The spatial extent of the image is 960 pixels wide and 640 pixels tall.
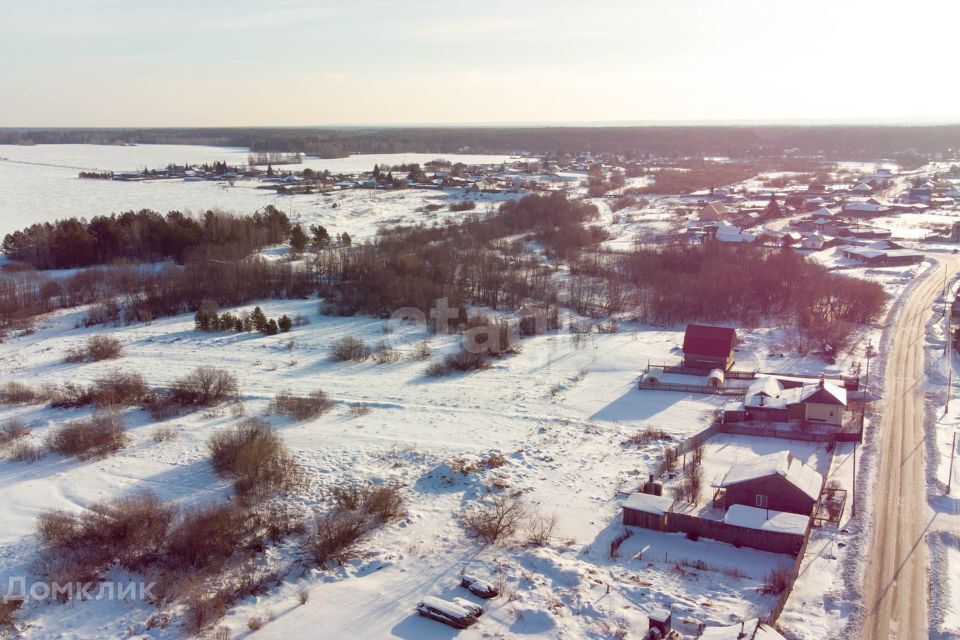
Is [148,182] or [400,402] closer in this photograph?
[400,402]

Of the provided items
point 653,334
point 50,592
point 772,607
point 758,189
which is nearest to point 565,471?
point 772,607

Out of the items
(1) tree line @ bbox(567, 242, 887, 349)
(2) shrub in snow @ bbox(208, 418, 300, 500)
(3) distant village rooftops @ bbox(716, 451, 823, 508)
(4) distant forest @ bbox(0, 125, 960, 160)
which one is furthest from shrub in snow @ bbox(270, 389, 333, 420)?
(4) distant forest @ bbox(0, 125, 960, 160)

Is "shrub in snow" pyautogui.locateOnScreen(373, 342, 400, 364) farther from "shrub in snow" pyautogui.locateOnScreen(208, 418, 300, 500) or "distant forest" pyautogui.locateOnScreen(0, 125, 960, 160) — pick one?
"distant forest" pyautogui.locateOnScreen(0, 125, 960, 160)

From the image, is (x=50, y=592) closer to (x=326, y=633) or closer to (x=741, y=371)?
(x=326, y=633)

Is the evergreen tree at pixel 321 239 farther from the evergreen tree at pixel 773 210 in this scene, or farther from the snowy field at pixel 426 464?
the evergreen tree at pixel 773 210

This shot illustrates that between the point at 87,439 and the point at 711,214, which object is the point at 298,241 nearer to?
the point at 87,439

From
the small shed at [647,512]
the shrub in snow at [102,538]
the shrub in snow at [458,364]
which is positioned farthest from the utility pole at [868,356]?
the shrub in snow at [102,538]
